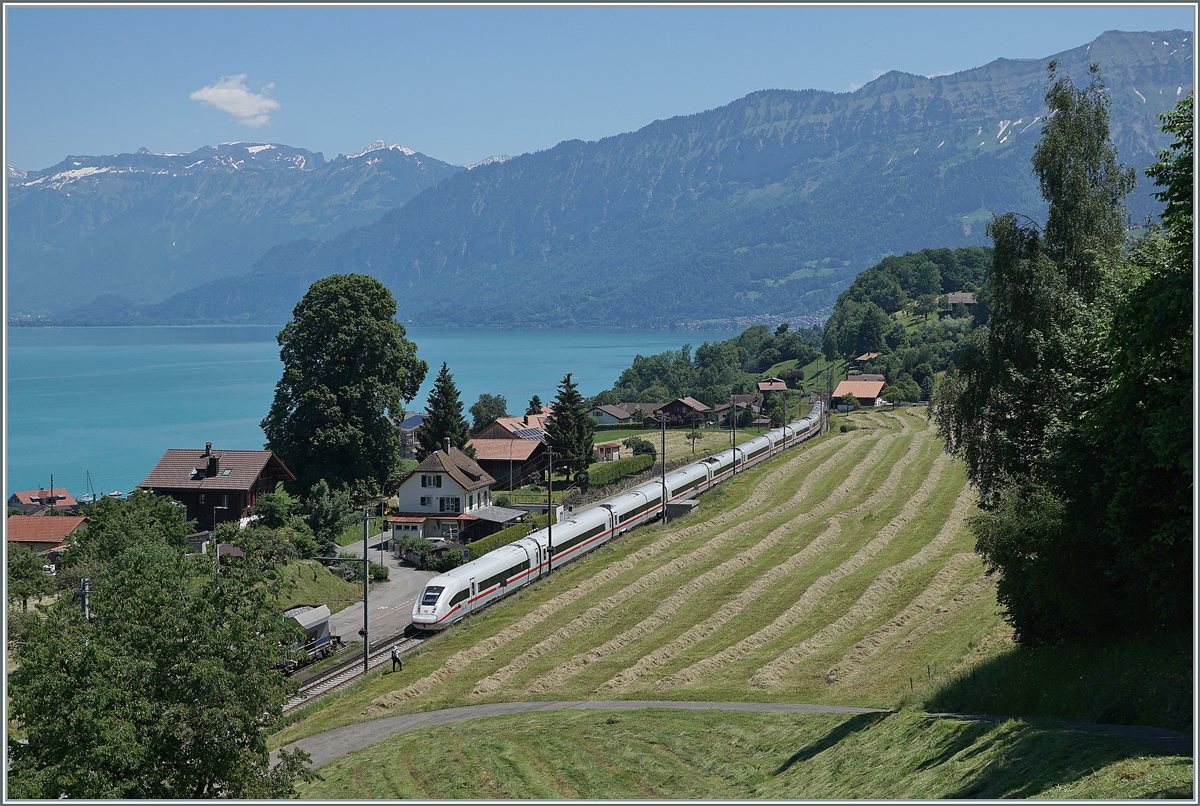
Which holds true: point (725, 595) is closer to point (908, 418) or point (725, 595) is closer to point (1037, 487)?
point (1037, 487)

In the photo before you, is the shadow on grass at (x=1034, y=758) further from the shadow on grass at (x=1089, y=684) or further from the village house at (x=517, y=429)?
the village house at (x=517, y=429)

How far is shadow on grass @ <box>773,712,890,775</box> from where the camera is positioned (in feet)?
72.4

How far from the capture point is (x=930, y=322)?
17850 cm

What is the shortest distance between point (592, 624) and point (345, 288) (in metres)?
40.5

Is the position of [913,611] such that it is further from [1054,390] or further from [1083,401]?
[1083,401]

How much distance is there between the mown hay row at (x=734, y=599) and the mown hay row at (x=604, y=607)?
1.99m

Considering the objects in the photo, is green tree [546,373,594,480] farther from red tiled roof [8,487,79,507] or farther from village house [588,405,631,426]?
village house [588,405,631,426]

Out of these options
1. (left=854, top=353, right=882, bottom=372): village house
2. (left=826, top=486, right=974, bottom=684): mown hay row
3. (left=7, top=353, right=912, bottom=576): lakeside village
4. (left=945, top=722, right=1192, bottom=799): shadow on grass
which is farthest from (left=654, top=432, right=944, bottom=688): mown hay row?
(left=854, top=353, right=882, bottom=372): village house

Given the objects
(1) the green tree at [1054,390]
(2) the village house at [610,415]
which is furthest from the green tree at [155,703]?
(2) the village house at [610,415]

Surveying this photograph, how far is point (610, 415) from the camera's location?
143 m

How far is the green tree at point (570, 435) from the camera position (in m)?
82.6

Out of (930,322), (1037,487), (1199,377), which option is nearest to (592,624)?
(1037,487)

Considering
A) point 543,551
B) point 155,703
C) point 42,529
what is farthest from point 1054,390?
point 42,529

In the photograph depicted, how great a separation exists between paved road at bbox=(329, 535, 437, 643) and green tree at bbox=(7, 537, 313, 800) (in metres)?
22.3
